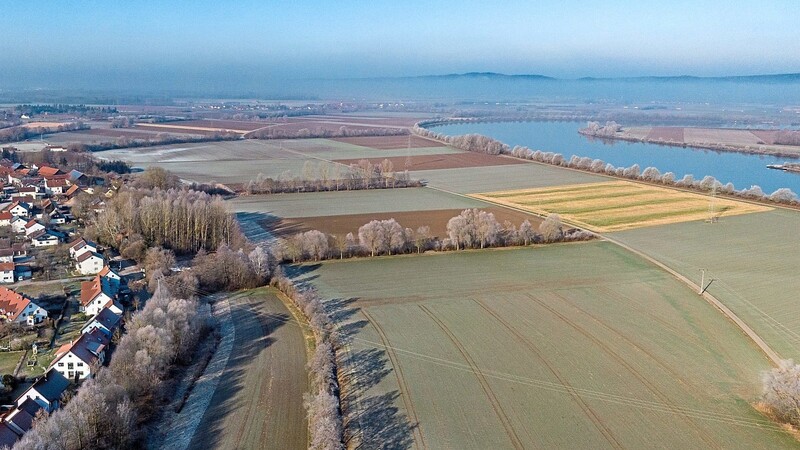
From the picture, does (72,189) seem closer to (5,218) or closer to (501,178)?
(5,218)

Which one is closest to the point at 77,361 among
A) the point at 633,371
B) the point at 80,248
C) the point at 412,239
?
the point at 80,248

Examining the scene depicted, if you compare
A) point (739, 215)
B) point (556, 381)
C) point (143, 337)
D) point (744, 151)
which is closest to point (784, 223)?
point (739, 215)

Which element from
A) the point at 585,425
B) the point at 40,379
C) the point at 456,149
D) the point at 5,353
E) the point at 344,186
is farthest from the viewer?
the point at 456,149

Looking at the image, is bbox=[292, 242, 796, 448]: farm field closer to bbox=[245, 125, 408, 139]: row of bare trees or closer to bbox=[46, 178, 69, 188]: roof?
bbox=[46, 178, 69, 188]: roof

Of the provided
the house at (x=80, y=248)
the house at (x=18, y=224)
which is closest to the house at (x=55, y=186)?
the house at (x=18, y=224)

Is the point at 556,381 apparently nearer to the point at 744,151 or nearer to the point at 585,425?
the point at 585,425

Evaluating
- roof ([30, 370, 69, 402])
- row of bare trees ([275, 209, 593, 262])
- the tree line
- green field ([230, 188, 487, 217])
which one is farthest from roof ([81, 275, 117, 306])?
the tree line

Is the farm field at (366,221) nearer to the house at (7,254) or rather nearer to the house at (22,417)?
the house at (7,254)
